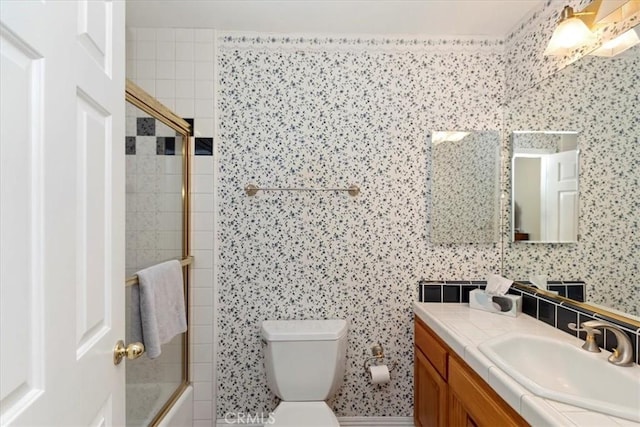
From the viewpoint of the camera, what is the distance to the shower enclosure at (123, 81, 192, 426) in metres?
1.43

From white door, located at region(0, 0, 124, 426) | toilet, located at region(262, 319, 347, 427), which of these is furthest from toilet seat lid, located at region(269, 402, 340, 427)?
white door, located at region(0, 0, 124, 426)

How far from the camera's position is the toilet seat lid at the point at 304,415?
1.64 meters

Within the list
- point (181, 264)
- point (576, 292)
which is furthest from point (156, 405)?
point (576, 292)

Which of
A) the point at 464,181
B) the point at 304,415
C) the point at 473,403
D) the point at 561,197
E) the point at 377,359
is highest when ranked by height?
the point at 464,181

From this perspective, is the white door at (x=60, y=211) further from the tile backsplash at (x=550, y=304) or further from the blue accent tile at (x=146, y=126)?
the tile backsplash at (x=550, y=304)

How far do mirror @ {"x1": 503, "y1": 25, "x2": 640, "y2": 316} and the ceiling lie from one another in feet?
1.62

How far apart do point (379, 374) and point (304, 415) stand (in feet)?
1.49

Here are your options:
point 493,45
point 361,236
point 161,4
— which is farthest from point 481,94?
point 161,4

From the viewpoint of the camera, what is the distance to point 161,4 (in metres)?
1.77

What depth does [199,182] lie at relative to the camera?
2.02 metres

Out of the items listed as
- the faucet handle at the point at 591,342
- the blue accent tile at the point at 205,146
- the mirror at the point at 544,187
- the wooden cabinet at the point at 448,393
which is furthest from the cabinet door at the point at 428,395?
the blue accent tile at the point at 205,146

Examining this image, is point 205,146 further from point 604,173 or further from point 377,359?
point 604,173

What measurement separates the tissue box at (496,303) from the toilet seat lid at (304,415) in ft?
3.02

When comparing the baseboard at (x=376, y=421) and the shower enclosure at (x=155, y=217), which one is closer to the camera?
the shower enclosure at (x=155, y=217)
